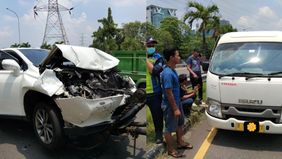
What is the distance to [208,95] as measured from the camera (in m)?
6.38

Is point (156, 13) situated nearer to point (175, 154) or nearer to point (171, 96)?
point (171, 96)

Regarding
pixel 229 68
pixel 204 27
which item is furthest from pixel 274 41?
pixel 204 27

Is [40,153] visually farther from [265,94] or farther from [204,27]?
[204,27]

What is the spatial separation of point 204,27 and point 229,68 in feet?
62.8

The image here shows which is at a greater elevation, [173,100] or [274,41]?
[274,41]

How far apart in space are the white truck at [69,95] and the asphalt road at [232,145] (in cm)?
135

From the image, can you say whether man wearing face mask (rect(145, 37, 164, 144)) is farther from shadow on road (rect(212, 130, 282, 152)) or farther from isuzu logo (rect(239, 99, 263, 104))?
isuzu logo (rect(239, 99, 263, 104))

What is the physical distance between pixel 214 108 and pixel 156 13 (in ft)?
6.69

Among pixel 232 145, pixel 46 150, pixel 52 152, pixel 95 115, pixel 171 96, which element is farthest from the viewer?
pixel 232 145

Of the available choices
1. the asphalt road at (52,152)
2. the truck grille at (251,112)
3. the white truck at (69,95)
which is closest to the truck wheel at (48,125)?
the white truck at (69,95)

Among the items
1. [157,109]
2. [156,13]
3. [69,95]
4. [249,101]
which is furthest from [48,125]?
[249,101]

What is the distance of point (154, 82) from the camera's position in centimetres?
534

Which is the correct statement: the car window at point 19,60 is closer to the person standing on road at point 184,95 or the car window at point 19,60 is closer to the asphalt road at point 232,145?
the person standing on road at point 184,95

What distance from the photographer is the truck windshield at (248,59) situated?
6124 millimetres
